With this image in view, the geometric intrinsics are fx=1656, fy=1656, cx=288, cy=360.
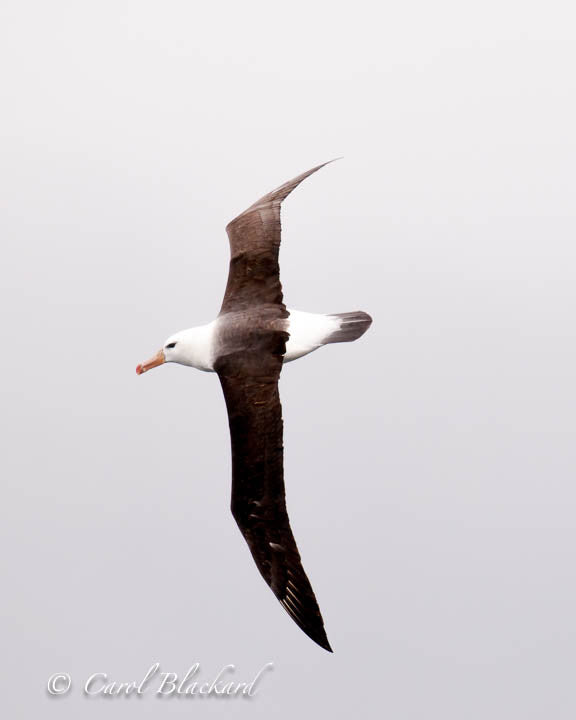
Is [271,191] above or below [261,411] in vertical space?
above

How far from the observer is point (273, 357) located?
15.6m

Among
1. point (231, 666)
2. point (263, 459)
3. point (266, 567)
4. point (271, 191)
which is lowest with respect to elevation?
point (231, 666)

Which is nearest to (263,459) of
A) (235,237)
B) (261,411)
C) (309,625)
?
(261,411)

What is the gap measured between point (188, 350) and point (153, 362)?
0.59 meters

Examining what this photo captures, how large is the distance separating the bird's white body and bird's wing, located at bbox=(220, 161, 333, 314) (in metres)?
0.30

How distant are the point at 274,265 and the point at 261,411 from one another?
5.88ft

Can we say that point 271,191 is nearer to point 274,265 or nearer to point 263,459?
point 274,265

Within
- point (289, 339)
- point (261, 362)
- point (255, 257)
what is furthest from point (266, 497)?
point (255, 257)

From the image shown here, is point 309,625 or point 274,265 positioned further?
point 274,265

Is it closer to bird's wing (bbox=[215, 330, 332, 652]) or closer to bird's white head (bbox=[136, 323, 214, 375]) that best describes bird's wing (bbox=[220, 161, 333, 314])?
bird's white head (bbox=[136, 323, 214, 375])

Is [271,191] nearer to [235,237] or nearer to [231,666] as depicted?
[235,237]

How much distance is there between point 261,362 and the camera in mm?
15492

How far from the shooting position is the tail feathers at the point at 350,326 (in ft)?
52.9

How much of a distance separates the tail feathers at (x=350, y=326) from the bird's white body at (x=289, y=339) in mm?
38
